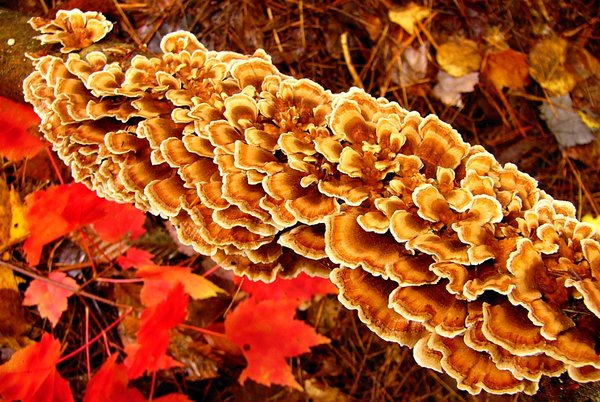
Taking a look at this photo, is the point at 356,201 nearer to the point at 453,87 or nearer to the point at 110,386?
the point at 110,386

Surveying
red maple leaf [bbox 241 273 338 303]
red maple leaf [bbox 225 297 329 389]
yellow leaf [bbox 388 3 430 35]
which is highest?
yellow leaf [bbox 388 3 430 35]

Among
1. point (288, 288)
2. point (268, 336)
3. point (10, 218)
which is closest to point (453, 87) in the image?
point (288, 288)

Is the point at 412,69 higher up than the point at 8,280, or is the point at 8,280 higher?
the point at 412,69

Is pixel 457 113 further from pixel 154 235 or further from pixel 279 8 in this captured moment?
pixel 154 235

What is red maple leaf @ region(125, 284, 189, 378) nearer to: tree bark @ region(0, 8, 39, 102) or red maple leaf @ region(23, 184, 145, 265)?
red maple leaf @ region(23, 184, 145, 265)

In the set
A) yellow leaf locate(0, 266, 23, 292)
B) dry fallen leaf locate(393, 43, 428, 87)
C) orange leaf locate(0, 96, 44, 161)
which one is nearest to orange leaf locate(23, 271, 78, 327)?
yellow leaf locate(0, 266, 23, 292)

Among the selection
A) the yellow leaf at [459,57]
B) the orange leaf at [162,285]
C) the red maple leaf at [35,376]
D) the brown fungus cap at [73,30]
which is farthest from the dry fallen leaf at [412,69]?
the red maple leaf at [35,376]
